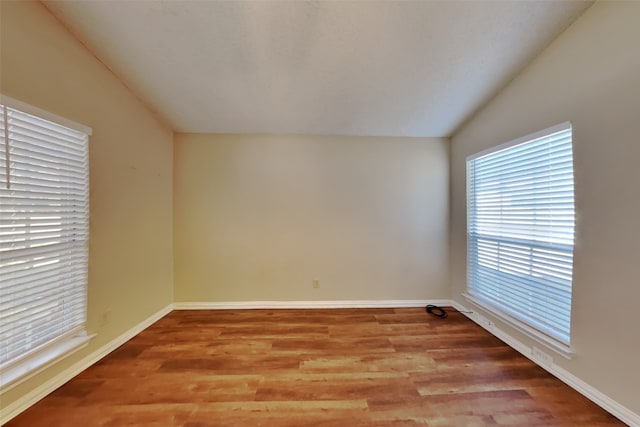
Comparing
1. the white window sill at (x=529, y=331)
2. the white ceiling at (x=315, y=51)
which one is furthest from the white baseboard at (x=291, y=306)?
the white ceiling at (x=315, y=51)

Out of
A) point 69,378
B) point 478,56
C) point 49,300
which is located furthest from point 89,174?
point 478,56

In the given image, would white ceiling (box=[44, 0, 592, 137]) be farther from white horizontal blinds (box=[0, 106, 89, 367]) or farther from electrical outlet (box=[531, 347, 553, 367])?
electrical outlet (box=[531, 347, 553, 367])

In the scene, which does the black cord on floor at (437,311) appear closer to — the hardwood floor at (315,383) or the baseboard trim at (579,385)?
the hardwood floor at (315,383)

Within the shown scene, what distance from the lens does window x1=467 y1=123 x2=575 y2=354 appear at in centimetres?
189

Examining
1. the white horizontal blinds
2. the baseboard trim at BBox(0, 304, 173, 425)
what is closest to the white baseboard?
the baseboard trim at BBox(0, 304, 173, 425)

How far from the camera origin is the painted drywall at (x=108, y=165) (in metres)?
1.58

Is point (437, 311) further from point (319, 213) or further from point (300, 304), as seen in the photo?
point (319, 213)

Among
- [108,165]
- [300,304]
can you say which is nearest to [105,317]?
[108,165]

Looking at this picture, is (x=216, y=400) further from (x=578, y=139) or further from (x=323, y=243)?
(x=578, y=139)

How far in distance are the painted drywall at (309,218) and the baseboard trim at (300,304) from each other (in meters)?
0.06

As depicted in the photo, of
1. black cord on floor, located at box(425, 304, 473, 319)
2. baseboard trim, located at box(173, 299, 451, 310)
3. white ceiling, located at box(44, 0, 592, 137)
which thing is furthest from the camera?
baseboard trim, located at box(173, 299, 451, 310)

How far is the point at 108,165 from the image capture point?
221cm

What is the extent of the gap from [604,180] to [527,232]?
0.73 metres

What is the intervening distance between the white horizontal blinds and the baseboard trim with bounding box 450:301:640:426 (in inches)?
150
